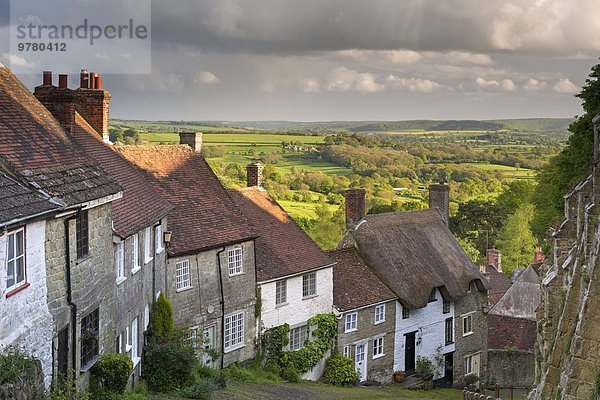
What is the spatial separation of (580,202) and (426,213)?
21.6 m

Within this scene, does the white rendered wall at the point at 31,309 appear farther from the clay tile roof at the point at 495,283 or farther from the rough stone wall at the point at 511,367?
the clay tile roof at the point at 495,283

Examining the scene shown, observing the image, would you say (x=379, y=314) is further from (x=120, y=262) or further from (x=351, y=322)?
(x=120, y=262)

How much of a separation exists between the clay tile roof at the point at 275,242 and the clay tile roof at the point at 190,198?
8.17 feet

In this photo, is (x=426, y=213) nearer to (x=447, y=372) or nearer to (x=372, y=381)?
(x=447, y=372)

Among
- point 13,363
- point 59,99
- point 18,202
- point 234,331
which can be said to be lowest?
point 234,331

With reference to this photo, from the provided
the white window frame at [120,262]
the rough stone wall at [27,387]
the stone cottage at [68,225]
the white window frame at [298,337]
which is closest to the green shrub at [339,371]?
the white window frame at [298,337]

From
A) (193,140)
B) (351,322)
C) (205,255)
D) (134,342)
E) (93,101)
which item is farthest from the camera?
(351,322)

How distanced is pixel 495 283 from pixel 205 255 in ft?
121

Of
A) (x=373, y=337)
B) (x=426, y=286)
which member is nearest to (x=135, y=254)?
(x=373, y=337)

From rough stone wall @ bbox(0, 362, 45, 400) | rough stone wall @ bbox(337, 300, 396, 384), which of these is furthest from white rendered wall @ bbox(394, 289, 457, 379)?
rough stone wall @ bbox(0, 362, 45, 400)

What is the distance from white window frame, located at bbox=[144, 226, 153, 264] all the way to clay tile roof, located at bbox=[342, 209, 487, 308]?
652 inches

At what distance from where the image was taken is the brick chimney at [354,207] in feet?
129

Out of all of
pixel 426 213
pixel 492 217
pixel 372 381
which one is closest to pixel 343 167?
pixel 492 217

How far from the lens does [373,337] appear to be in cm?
3566
